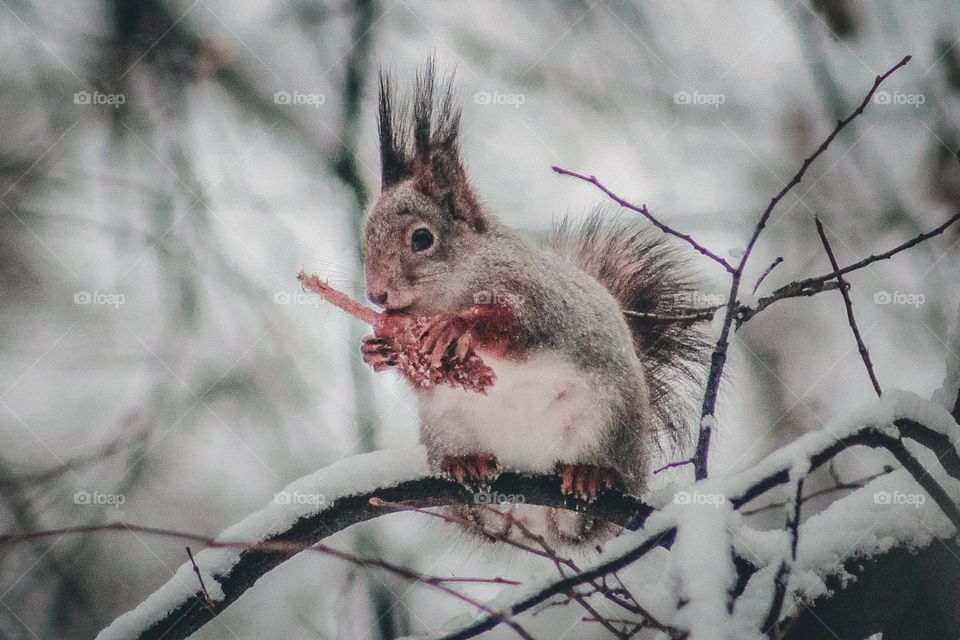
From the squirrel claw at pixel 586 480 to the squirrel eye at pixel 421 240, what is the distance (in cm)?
50

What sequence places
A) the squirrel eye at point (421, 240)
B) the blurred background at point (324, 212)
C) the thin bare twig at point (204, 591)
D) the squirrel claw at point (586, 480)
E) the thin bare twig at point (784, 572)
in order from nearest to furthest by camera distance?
the thin bare twig at point (784, 572) → the thin bare twig at point (204, 591) → the squirrel claw at point (586, 480) → the squirrel eye at point (421, 240) → the blurred background at point (324, 212)

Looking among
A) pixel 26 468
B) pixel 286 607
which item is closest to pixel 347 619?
pixel 286 607

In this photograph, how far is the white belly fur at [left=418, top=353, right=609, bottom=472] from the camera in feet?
4.90

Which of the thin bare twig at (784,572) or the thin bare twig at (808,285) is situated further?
the thin bare twig at (808,285)

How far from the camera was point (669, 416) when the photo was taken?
177cm

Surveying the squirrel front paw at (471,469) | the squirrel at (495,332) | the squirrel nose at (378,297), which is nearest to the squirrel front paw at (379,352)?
the squirrel at (495,332)

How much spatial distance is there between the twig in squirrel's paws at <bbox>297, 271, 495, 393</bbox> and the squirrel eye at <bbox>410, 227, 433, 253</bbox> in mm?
168

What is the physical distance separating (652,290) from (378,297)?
66 centimetres

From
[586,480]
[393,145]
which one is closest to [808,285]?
[586,480]

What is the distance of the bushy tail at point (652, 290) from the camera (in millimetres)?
1772

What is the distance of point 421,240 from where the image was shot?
1547 mm

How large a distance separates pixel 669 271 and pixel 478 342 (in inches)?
23.7

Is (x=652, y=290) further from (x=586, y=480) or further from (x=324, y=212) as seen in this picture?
(x=324, y=212)

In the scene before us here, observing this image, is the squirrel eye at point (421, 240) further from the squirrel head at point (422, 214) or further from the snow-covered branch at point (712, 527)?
the snow-covered branch at point (712, 527)
